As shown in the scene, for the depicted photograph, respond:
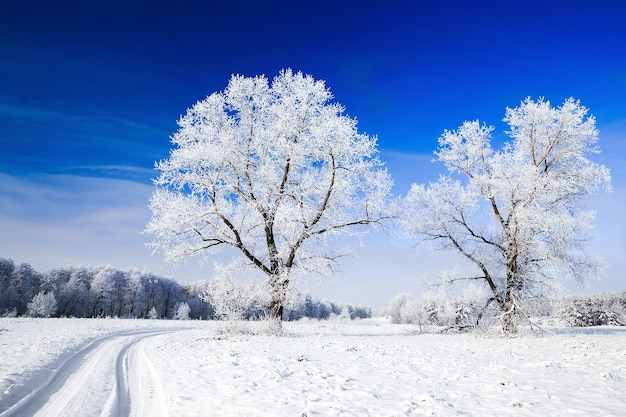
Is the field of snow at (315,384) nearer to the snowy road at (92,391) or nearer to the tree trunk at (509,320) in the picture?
the snowy road at (92,391)

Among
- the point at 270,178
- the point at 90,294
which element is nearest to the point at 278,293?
the point at 270,178

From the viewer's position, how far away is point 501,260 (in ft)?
63.3

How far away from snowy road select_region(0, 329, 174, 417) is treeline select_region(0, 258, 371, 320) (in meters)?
52.0

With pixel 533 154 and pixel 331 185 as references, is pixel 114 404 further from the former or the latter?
pixel 533 154

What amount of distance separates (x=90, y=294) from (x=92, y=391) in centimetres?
8858

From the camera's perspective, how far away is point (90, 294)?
264 feet

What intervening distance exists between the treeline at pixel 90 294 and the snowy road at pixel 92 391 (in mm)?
51991

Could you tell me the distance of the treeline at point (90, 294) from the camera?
6894 centimetres

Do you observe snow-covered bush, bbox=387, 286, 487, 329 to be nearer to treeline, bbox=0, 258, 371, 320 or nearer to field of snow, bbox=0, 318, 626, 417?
field of snow, bbox=0, 318, 626, 417

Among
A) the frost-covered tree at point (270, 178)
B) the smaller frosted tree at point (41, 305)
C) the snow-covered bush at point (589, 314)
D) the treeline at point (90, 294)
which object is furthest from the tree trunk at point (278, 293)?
the smaller frosted tree at point (41, 305)

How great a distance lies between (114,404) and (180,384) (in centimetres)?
117

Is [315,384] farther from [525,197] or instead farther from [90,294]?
[90,294]

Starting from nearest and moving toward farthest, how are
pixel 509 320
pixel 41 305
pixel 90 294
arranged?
pixel 509 320 < pixel 41 305 < pixel 90 294

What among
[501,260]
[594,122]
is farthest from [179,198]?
[594,122]
